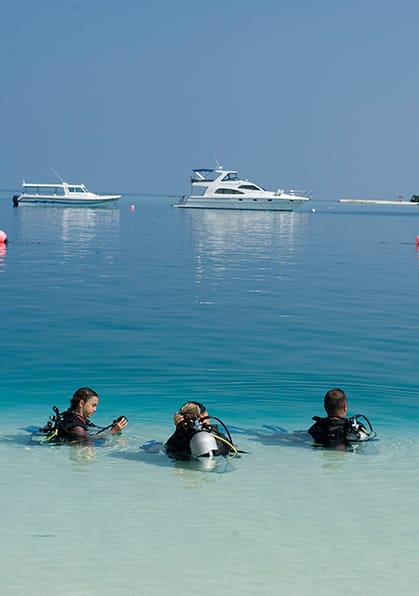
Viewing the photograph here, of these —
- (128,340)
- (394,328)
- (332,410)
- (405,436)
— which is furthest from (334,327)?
(332,410)

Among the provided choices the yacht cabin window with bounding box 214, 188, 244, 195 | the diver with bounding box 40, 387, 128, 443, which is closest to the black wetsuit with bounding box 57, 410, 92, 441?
the diver with bounding box 40, 387, 128, 443

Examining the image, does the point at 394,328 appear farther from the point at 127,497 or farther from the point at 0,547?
the point at 0,547

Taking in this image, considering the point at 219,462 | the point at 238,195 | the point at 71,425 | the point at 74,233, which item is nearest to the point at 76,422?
the point at 71,425

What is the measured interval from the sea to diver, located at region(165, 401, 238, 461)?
16 centimetres

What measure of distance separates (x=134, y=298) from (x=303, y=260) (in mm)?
14202

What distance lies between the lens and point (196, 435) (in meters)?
7.93

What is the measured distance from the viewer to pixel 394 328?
17.0 meters

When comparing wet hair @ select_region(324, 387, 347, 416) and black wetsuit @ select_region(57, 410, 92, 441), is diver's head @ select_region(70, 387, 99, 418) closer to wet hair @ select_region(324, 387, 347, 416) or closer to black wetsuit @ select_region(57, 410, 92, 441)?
black wetsuit @ select_region(57, 410, 92, 441)

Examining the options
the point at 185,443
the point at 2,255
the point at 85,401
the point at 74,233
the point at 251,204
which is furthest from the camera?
the point at 251,204

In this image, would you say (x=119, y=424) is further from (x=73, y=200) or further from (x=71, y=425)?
(x=73, y=200)

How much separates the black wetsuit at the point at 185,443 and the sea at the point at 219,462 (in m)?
0.13

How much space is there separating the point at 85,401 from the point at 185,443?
1.10m

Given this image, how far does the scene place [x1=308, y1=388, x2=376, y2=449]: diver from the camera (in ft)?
27.8

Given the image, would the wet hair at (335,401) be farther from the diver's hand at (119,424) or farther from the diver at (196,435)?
the diver's hand at (119,424)
